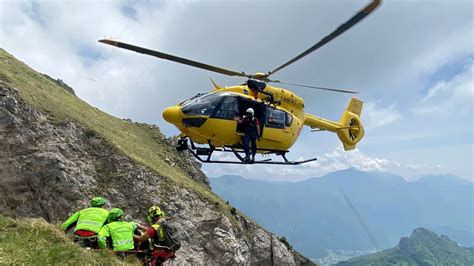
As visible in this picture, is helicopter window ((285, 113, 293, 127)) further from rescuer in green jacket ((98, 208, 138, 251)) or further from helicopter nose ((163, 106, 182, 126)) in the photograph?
rescuer in green jacket ((98, 208, 138, 251))

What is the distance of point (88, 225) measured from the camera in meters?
9.55

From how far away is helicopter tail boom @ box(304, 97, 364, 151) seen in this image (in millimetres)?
25169

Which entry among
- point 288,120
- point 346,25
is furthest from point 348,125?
point 346,25

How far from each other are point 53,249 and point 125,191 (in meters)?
29.2

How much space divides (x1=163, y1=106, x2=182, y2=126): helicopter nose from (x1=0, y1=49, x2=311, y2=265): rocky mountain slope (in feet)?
63.5

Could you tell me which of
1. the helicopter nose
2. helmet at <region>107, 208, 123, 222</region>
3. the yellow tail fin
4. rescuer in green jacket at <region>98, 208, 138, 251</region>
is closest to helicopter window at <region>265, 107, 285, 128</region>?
the helicopter nose

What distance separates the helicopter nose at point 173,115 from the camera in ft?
56.4

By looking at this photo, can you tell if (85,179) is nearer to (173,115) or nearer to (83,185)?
(83,185)

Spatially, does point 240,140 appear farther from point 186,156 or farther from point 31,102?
point 186,156

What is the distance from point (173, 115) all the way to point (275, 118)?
5.38 metres

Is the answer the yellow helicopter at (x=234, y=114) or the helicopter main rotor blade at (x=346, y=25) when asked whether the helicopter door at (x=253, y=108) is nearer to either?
the yellow helicopter at (x=234, y=114)

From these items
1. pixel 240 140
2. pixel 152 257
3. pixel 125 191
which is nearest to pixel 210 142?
pixel 240 140

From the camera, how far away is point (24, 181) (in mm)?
31172

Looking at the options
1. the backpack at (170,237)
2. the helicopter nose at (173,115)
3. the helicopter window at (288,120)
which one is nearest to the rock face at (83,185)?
the helicopter nose at (173,115)
